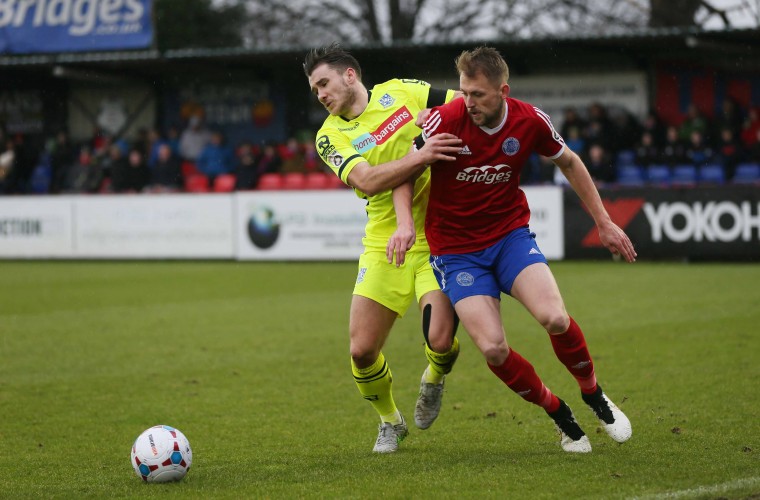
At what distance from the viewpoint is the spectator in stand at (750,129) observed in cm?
2044

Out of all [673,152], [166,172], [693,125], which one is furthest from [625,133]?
A: [166,172]

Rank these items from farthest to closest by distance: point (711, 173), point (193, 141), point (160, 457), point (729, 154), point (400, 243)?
1. point (193, 141)
2. point (729, 154)
3. point (711, 173)
4. point (400, 243)
5. point (160, 457)

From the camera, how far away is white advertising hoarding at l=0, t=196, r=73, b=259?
22.0 m

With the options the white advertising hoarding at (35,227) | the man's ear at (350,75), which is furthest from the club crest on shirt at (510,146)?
the white advertising hoarding at (35,227)

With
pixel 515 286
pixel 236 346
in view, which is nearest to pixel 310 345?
pixel 236 346

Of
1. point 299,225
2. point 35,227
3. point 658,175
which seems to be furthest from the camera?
point 35,227

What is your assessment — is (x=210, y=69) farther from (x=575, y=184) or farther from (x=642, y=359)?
(x=575, y=184)

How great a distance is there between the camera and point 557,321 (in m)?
5.46

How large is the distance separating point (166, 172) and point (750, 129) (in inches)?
468

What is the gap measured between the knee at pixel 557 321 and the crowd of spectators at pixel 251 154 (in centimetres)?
1224

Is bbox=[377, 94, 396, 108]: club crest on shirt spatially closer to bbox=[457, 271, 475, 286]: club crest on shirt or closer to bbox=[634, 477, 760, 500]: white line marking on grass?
bbox=[457, 271, 475, 286]: club crest on shirt

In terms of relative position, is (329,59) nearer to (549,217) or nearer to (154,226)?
(549,217)

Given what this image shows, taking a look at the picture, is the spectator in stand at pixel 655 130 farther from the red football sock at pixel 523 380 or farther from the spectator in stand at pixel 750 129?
the red football sock at pixel 523 380

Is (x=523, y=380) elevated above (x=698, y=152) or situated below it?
below
